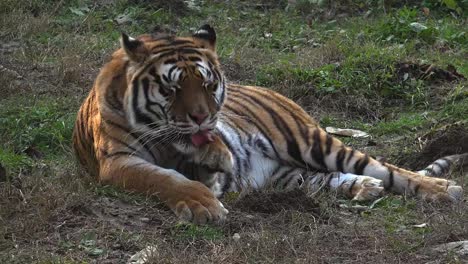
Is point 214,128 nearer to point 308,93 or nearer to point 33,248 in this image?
point 33,248

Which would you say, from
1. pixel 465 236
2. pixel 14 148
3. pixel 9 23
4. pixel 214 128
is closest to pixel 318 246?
pixel 465 236

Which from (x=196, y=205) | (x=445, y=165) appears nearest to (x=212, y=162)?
(x=196, y=205)

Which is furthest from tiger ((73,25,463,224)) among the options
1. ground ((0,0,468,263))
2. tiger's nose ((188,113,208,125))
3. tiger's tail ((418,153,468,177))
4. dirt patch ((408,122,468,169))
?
dirt patch ((408,122,468,169))

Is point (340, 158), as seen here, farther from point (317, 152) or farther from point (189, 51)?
point (189, 51)

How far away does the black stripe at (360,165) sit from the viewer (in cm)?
630

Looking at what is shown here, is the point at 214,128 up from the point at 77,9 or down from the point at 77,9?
up

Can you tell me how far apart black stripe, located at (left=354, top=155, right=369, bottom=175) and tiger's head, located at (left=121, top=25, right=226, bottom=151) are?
3.43ft

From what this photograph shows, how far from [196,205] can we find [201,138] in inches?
21.4

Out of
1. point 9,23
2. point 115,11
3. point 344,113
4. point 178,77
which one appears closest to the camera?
point 178,77

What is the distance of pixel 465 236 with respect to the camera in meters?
4.84

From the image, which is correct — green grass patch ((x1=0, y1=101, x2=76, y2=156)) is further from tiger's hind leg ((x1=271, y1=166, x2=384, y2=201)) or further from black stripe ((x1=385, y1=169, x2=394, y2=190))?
black stripe ((x1=385, y1=169, x2=394, y2=190))

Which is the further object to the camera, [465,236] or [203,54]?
[203,54]

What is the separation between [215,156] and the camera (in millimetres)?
5727

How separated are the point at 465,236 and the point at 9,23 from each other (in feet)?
21.3
